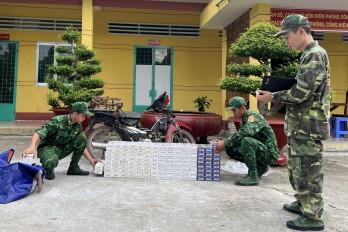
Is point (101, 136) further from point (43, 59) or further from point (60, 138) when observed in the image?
point (43, 59)

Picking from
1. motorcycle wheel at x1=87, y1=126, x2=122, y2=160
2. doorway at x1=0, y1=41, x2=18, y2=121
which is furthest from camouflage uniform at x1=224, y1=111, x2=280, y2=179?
doorway at x1=0, y1=41, x2=18, y2=121

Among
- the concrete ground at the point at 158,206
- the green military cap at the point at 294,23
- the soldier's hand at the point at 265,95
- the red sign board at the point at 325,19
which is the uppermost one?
the red sign board at the point at 325,19

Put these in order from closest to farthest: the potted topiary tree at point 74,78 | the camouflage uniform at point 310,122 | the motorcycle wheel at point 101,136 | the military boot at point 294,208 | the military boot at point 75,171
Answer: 1. the camouflage uniform at point 310,122
2. the military boot at point 294,208
3. the military boot at point 75,171
4. the motorcycle wheel at point 101,136
5. the potted topiary tree at point 74,78

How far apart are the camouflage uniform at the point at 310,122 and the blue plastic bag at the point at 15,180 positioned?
2.47m

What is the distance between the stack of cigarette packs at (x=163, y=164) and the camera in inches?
186

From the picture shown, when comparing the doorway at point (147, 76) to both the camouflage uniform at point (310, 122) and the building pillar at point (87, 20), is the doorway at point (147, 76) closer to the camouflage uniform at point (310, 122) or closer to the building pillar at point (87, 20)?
the building pillar at point (87, 20)

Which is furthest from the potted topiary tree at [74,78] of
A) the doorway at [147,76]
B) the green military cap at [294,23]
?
the green military cap at [294,23]

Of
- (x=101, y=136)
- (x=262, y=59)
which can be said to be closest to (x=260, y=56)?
(x=262, y=59)

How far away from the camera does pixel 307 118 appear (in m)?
2.98

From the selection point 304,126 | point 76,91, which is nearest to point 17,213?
point 304,126

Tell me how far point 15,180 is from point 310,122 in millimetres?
2770

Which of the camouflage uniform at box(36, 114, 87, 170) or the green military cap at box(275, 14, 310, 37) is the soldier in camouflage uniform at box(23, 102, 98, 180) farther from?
the green military cap at box(275, 14, 310, 37)

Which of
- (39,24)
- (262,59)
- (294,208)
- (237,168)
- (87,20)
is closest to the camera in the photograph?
(294,208)

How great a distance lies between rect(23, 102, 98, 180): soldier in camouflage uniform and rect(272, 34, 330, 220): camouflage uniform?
95.4 inches
